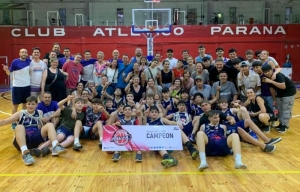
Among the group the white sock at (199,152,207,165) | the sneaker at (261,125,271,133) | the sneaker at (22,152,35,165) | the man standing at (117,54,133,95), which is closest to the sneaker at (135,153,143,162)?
the white sock at (199,152,207,165)

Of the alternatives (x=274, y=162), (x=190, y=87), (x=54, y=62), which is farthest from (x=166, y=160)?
(x=54, y=62)

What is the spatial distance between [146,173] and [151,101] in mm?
1938

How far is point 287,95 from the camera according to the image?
22.7 ft

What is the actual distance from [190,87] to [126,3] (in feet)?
57.3

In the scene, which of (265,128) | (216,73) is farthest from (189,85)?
(265,128)

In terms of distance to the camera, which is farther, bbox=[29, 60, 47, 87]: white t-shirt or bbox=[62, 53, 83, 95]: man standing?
bbox=[62, 53, 83, 95]: man standing

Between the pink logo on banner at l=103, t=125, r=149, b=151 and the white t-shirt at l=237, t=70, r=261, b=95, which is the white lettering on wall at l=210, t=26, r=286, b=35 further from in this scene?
the pink logo on banner at l=103, t=125, r=149, b=151

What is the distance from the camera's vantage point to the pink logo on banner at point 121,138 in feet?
16.9

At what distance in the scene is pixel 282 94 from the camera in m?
6.95

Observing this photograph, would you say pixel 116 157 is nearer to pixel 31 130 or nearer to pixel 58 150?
pixel 58 150

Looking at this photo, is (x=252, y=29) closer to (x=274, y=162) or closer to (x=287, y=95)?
(x=287, y=95)

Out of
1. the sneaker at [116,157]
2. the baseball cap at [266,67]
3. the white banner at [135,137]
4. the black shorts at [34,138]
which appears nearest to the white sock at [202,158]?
the white banner at [135,137]

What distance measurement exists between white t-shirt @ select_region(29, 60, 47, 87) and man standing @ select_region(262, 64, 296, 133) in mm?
4947

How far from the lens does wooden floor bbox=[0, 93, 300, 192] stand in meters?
3.92
